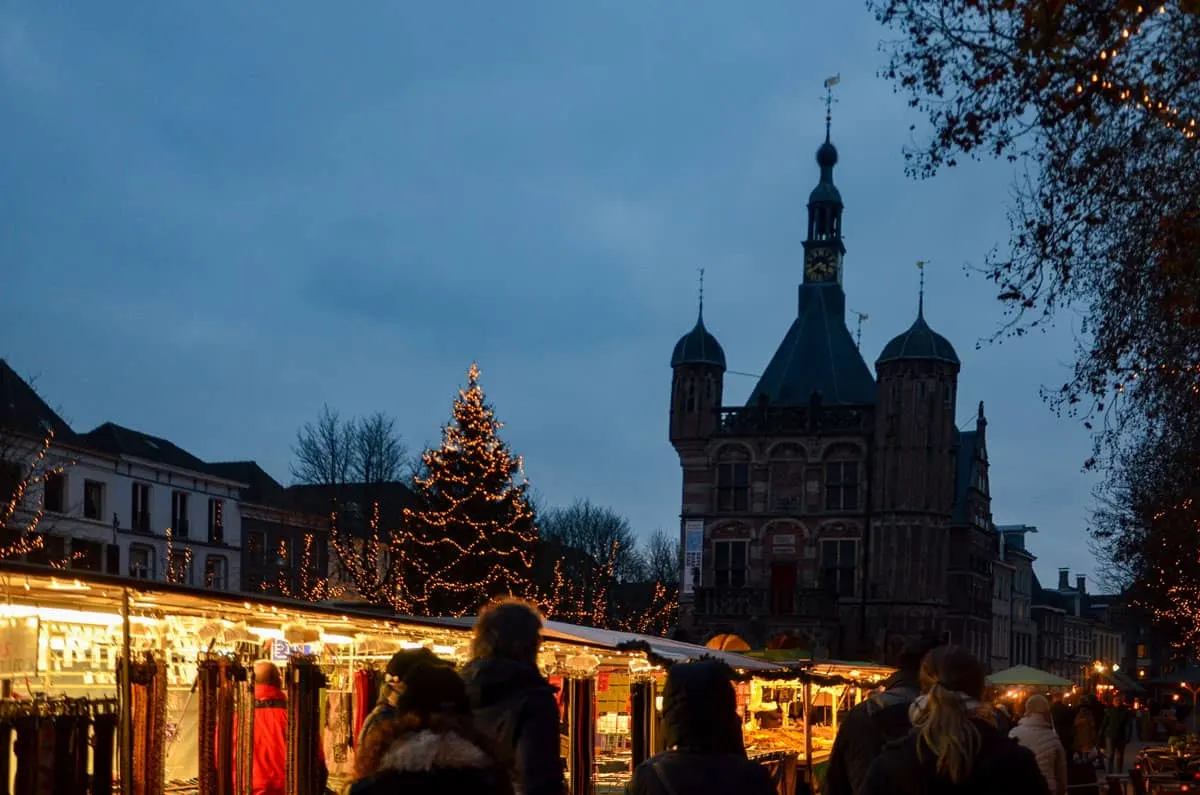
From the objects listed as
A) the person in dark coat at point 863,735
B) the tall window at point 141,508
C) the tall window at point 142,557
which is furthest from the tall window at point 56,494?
the person in dark coat at point 863,735

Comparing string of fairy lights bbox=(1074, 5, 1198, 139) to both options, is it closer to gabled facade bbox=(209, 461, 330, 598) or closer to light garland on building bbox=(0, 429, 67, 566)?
light garland on building bbox=(0, 429, 67, 566)

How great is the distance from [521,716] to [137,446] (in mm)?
48249

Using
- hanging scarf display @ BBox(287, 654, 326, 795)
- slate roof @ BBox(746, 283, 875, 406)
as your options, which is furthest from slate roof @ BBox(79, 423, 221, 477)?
hanging scarf display @ BBox(287, 654, 326, 795)

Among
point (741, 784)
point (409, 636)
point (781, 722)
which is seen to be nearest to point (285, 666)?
point (409, 636)

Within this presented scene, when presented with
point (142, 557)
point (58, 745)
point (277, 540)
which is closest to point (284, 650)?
point (58, 745)

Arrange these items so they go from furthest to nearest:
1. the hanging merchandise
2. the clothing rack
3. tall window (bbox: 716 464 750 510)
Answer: tall window (bbox: 716 464 750 510)
the hanging merchandise
the clothing rack

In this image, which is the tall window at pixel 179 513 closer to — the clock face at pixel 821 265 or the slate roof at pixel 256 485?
the slate roof at pixel 256 485

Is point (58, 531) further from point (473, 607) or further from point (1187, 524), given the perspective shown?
point (1187, 524)

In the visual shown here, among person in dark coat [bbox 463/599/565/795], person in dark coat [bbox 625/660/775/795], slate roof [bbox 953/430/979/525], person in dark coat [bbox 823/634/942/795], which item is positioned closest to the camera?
person in dark coat [bbox 625/660/775/795]

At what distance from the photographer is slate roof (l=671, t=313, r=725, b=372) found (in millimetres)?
56781

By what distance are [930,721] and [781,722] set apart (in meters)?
11.6

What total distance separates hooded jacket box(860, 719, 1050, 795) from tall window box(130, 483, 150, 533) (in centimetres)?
4681

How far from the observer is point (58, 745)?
6.33 m

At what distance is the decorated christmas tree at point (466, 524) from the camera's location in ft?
112
